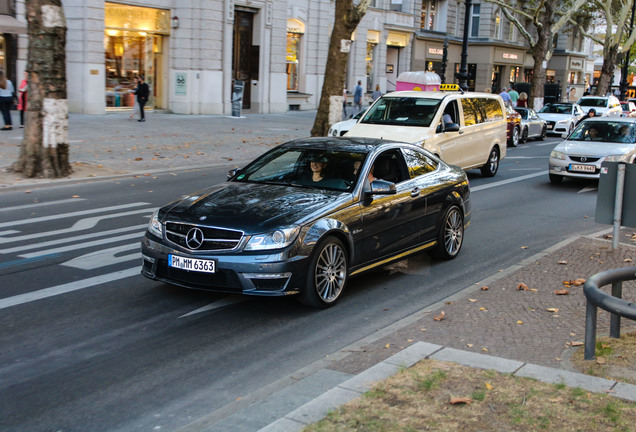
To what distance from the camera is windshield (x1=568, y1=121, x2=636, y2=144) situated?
683 inches

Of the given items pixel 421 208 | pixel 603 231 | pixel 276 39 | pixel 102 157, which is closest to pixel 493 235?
pixel 603 231

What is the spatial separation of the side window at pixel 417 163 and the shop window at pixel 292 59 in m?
30.6

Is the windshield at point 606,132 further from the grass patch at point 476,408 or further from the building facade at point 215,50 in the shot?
the grass patch at point 476,408

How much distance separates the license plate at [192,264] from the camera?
6.62m

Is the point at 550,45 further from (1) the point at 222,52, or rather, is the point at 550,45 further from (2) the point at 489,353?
(2) the point at 489,353

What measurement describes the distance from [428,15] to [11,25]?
33136 mm

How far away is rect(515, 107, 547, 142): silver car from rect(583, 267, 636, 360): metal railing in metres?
24.9

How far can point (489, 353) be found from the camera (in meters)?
5.70

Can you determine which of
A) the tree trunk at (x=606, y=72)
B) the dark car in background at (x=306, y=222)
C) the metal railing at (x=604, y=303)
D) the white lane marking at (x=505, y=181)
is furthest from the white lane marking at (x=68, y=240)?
the tree trunk at (x=606, y=72)

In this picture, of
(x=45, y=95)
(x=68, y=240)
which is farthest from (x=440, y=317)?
(x=45, y=95)

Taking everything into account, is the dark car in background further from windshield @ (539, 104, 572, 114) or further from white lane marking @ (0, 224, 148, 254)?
windshield @ (539, 104, 572, 114)

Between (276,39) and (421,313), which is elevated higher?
(276,39)

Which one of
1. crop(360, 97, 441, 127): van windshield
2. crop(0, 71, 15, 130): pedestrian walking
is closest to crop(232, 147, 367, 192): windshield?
crop(360, 97, 441, 127): van windshield

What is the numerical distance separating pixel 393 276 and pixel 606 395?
4088 millimetres
